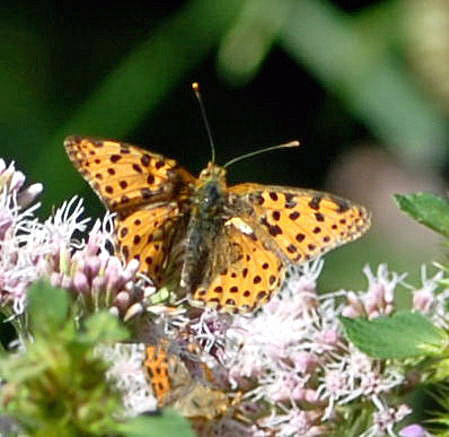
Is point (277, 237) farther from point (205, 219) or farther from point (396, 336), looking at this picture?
point (396, 336)

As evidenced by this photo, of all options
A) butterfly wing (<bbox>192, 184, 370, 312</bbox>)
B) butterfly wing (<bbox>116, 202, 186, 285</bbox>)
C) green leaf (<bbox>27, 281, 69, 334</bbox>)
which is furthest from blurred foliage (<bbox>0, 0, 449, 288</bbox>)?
green leaf (<bbox>27, 281, 69, 334</bbox>)

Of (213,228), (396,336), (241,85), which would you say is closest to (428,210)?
(396,336)

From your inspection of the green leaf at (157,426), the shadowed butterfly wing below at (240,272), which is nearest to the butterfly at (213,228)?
the shadowed butterfly wing below at (240,272)

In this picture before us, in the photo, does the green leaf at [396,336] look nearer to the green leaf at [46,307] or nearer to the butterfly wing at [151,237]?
the butterfly wing at [151,237]

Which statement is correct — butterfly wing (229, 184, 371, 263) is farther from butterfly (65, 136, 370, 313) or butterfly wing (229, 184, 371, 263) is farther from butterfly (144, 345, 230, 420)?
butterfly (144, 345, 230, 420)

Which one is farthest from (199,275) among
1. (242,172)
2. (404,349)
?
(242,172)

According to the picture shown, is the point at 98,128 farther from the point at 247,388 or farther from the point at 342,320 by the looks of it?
the point at 342,320
